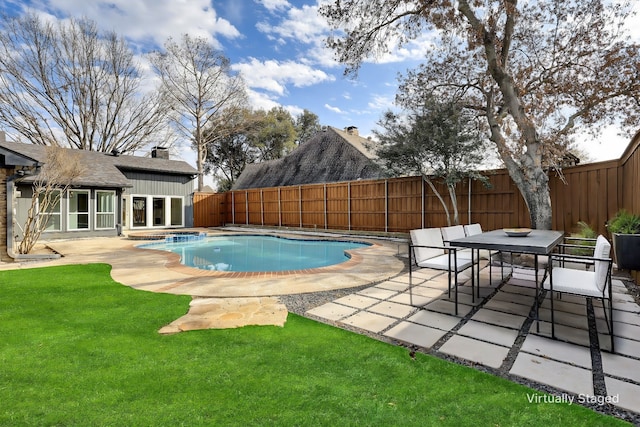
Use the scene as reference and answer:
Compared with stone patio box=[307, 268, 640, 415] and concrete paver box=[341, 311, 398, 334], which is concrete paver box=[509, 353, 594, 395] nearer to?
stone patio box=[307, 268, 640, 415]

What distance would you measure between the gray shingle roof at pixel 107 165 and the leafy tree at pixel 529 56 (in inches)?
453

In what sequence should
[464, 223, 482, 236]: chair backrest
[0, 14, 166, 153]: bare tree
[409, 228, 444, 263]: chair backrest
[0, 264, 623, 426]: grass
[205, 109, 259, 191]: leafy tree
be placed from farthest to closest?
1. [205, 109, 259, 191]: leafy tree
2. [0, 14, 166, 153]: bare tree
3. [464, 223, 482, 236]: chair backrest
4. [409, 228, 444, 263]: chair backrest
5. [0, 264, 623, 426]: grass

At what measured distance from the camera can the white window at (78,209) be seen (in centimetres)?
1323

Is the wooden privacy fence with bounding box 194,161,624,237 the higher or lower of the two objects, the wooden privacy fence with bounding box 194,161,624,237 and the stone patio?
the higher

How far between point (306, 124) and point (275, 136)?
4609 mm

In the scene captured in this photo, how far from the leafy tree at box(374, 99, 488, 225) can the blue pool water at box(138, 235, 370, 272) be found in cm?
320

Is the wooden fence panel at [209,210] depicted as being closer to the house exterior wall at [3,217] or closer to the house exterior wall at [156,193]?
the house exterior wall at [156,193]

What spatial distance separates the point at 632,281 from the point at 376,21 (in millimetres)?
7581

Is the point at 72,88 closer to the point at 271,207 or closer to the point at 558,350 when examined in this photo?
the point at 271,207

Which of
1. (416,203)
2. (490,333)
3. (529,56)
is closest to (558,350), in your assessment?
(490,333)

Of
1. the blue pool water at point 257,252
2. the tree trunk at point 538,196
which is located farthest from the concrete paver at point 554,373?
the tree trunk at point 538,196

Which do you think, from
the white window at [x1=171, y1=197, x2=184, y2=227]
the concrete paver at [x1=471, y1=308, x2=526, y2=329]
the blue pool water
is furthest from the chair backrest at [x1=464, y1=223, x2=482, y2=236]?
the white window at [x1=171, y1=197, x2=184, y2=227]

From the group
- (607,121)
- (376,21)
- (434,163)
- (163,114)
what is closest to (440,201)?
(434,163)

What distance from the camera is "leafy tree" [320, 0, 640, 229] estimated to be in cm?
718
